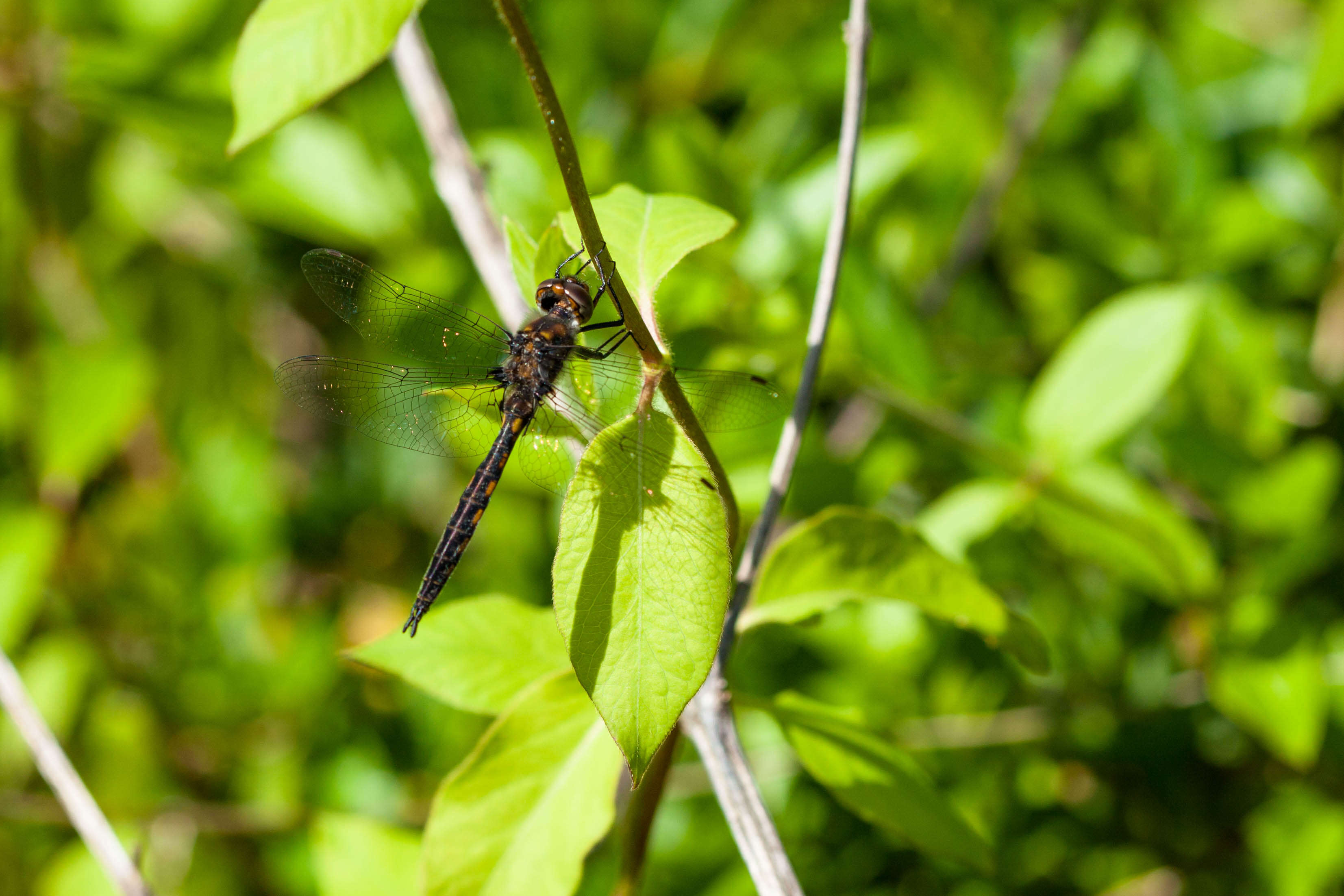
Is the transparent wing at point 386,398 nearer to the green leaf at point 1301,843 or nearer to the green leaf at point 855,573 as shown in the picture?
the green leaf at point 855,573

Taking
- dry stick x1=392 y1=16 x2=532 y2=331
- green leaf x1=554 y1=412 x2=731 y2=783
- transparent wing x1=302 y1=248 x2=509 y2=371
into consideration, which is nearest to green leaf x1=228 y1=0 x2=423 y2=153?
green leaf x1=554 y1=412 x2=731 y2=783

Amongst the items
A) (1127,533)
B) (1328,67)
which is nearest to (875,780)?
(1127,533)

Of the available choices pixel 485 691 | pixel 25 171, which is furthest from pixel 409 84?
pixel 25 171

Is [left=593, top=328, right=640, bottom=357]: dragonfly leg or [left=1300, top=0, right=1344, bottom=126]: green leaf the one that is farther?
[left=1300, top=0, right=1344, bottom=126]: green leaf

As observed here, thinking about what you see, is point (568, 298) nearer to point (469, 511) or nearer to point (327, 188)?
point (469, 511)

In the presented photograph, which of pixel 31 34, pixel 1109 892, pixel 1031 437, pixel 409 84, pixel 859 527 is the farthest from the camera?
pixel 31 34

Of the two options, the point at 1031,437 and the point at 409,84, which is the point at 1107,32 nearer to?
the point at 1031,437

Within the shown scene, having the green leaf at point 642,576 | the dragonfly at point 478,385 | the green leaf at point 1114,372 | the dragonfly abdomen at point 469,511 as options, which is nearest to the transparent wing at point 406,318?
the dragonfly at point 478,385

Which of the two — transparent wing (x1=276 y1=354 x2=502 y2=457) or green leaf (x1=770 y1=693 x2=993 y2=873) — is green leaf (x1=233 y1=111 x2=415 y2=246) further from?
green leaf (x1=770 y1=693 x2=993 y2=873)
